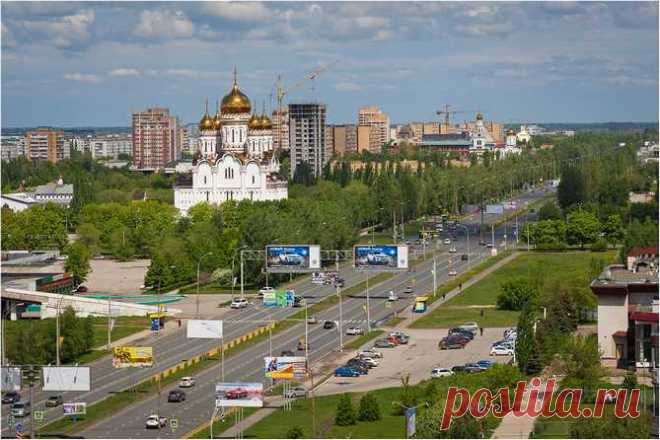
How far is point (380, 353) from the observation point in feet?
144

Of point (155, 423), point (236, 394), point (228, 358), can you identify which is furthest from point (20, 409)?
point (228, 358)

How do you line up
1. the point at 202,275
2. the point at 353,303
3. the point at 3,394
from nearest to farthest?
the point at 3,394 < the point at 353,303 < the point at 202,275

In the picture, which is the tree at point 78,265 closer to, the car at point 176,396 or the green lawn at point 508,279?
the green lawn at point 508,279

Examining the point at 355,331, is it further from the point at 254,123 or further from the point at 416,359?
the point at 254,123

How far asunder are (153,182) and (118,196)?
1998 centimetres

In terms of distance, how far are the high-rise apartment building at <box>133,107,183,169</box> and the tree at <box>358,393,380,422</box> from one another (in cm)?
13760

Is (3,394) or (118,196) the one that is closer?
(3,394)

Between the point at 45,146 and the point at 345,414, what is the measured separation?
472ft

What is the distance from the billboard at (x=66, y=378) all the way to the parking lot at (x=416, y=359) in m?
5.42

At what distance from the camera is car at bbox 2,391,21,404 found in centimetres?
3659

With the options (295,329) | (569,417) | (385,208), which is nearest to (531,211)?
(385,208)

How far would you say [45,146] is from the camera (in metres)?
174

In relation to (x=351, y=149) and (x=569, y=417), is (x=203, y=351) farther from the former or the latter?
(x=351, y=149)

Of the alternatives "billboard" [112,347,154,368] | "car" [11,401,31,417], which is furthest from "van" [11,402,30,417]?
"billboard" [112,347,154,368]
